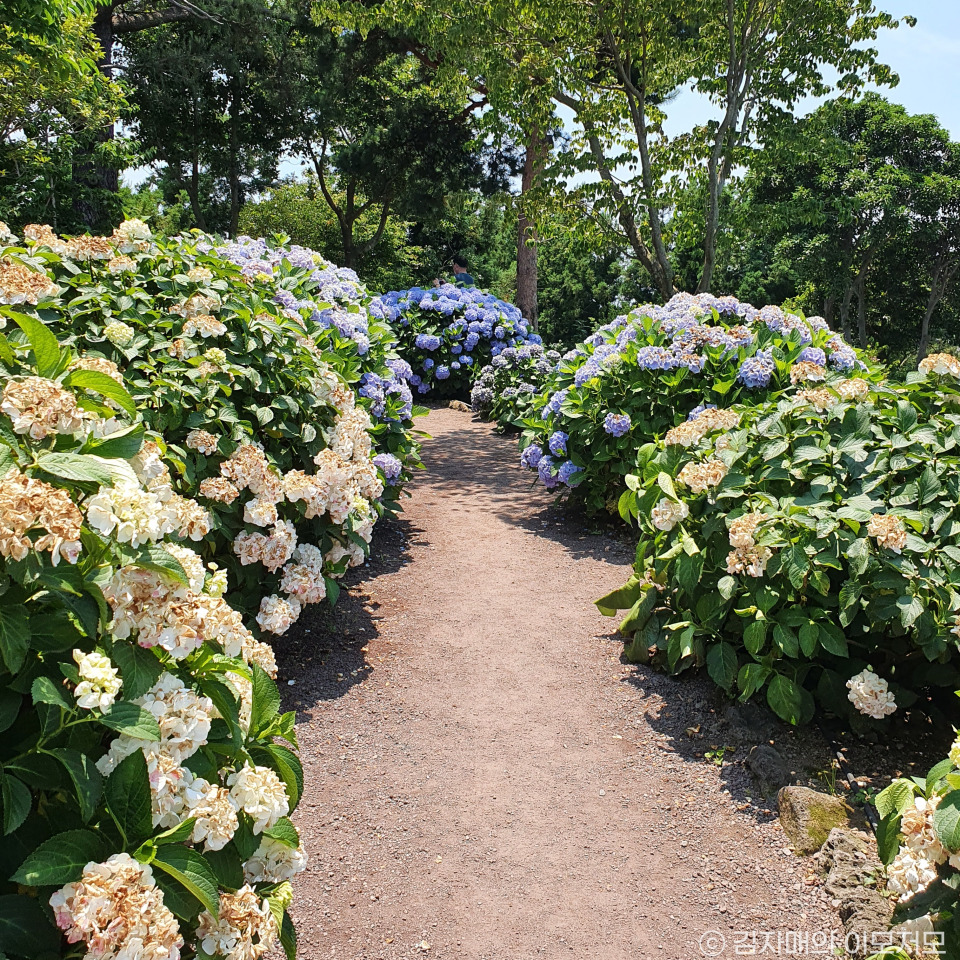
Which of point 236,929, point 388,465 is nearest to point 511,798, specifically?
point 236,929

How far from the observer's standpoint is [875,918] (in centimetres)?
217

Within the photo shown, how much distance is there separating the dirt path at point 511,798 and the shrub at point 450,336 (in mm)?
7606

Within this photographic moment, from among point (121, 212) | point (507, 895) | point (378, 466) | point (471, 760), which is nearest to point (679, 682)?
point (471, 760)

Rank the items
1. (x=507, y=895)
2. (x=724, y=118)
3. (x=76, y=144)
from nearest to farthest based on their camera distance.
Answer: (x=507, y=895) → (x=724, y=118) → (x=76, y=144)

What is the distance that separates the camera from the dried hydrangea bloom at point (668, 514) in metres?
3.33

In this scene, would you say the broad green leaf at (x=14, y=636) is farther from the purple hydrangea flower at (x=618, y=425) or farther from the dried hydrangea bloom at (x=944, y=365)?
the purple hydrangea flower at (x=618, y=425)

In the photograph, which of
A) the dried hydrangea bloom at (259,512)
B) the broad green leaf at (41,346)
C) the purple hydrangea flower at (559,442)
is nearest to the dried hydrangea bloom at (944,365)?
the dried hydrangea bloom at (259,512)

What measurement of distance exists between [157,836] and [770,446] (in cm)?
267

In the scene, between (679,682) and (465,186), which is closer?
(679,682)

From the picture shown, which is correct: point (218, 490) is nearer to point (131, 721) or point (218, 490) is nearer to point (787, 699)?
point (131, 721)

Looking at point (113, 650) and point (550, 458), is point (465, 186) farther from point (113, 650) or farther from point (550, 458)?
point (113, 650)

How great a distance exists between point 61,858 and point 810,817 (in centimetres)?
227

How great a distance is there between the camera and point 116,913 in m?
1.20

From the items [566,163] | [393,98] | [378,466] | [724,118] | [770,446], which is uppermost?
[393,98]
